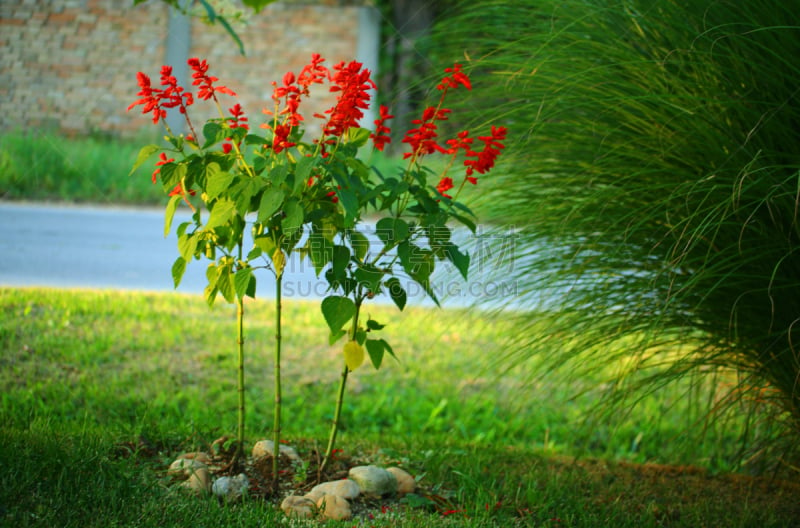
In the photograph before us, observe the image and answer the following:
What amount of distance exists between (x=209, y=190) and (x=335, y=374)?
6.91 feet

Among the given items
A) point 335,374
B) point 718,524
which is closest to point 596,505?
point 718,524

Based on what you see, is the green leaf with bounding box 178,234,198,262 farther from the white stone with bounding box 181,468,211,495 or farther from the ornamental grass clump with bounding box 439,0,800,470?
the ornamental grass clump with bounding box 439,0,800,470

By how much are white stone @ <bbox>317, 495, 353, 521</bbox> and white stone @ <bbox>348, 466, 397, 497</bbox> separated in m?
0.12

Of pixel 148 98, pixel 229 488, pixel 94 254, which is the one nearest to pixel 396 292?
pixel 229 488

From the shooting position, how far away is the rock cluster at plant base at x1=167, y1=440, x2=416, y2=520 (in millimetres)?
1866

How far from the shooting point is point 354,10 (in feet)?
26.9

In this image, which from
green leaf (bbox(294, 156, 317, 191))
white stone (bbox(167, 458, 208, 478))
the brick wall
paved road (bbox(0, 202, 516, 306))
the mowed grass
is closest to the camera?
green leaf (bbox(294, 156, 317, 191))

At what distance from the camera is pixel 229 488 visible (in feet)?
6.32

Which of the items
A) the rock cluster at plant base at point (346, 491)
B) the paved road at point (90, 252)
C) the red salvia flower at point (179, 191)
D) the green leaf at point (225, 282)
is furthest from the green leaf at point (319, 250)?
the paved road at point (90, 252)

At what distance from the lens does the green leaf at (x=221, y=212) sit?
1.81 metres

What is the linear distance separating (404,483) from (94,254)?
3.67 meters

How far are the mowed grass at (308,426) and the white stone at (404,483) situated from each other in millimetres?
77

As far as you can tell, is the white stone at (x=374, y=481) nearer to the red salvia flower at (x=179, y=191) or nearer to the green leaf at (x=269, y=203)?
the green leaf at (x=269, y=203)

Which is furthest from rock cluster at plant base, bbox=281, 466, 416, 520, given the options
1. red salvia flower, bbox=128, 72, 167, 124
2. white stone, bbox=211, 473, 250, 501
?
red salvia flower, bbox=128, 72, 167, 124
